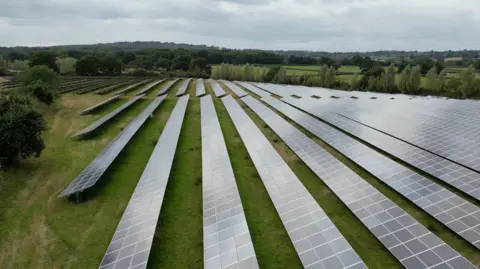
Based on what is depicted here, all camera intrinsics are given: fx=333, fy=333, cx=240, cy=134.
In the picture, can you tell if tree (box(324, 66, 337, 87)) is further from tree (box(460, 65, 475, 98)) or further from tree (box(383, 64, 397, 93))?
tree (box(460, 65, 475, 98))

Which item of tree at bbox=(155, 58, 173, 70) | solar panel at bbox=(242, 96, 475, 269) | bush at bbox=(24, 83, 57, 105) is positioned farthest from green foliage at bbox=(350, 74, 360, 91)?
tree at bbox=(155, 58, 173, 70)

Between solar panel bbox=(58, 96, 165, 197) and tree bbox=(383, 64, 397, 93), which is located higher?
tree bbox=(383, 64, 397, 93)

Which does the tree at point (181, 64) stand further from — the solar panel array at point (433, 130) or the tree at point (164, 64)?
the solar panel array at point (433, 130)

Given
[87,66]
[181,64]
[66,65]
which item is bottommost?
[181,64]

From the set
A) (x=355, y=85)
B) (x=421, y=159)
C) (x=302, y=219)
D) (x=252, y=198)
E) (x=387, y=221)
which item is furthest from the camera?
(x=355, y=85)

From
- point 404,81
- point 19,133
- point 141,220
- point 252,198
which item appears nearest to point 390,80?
point 404,81

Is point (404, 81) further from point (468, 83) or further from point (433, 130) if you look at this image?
point (433, 130)

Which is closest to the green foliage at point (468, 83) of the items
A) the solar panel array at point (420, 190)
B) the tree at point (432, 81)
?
the tree at point (432, 81)
